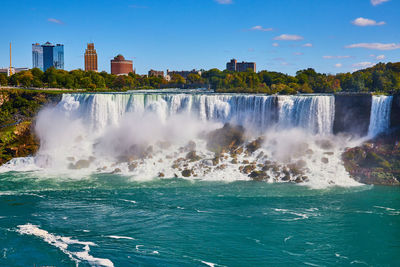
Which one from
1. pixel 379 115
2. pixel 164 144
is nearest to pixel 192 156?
pixel 164 144

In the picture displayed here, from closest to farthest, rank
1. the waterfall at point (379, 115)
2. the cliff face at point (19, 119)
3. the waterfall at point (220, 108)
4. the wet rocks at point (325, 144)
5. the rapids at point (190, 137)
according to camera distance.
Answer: the rapids at point (190, 137) → the waterfall at point (379, 115) → the wet rocks at point (325, 144) → the waterfall at point (220, 108) → the cliff face at point (19, 119)

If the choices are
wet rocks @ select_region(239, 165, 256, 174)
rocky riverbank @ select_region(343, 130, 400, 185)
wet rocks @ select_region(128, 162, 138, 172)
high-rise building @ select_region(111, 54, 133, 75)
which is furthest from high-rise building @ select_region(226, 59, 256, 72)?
wet rocks @ select_region(239, 165, 256, 174)

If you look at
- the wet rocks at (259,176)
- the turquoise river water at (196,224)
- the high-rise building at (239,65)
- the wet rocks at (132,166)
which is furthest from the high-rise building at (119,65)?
the wet rocks at (259,176)

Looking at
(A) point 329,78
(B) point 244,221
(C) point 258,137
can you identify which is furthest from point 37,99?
(A) point 329,78

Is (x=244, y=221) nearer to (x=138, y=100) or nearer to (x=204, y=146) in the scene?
(x=204, y=146)

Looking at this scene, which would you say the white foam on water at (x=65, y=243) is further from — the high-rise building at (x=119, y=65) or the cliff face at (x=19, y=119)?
the high-rise building at (x=119, y=65)

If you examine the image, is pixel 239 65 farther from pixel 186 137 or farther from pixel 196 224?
pixel 196 224
